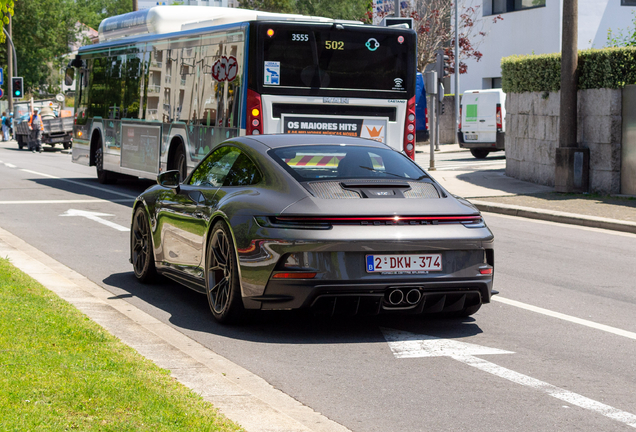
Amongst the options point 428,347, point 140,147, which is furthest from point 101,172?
point 428,347

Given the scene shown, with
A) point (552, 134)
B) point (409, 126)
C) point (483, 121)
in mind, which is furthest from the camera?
point (483, 121)

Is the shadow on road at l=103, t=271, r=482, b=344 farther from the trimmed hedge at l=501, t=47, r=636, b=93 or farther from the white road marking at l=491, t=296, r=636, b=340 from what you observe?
the trimmed hedge at l=501, t=47, r=636, b=93

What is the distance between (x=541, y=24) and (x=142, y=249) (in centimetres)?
3071

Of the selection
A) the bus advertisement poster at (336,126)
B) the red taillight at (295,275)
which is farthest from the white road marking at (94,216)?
the red taillight at (295,275)

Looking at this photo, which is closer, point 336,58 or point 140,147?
point 336,58

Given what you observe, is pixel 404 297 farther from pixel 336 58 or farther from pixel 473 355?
pixel 336 58

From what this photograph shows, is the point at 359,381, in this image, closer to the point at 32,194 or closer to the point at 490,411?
the point at 490,411

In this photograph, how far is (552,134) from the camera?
787 inches

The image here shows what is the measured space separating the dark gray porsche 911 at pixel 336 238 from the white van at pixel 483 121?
23.7 m

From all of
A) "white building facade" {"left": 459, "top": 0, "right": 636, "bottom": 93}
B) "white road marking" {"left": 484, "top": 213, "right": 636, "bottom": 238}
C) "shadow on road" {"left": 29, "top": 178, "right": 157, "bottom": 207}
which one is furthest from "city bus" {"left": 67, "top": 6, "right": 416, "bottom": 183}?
"white building facade" {"left": 459, "top": 0, "right": 636, "bottom": 93}

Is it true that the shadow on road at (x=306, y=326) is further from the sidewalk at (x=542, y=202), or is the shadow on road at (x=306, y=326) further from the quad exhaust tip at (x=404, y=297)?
the sidewalk at (x=542, y=202)

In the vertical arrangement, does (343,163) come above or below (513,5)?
below

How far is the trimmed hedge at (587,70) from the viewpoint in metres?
17.5

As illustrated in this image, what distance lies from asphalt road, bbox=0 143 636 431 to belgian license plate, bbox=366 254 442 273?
20.8 inches
